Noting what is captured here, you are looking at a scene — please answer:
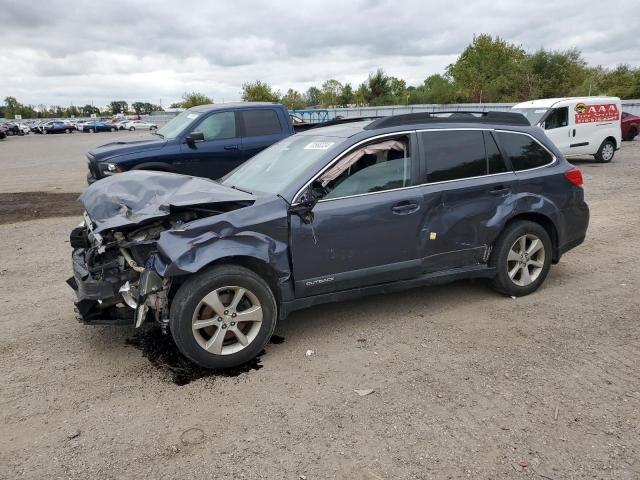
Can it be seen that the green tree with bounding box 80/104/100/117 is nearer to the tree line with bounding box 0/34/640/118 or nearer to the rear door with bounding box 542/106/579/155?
the tree line with bounding box 0/34/640/118

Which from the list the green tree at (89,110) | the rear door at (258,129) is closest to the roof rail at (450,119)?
the rear door at (258,129)

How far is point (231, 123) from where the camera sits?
9539mm

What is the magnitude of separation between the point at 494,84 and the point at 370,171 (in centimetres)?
4478

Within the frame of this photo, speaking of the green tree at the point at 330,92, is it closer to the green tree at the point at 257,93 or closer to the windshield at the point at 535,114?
the green tree at the point at 257,93

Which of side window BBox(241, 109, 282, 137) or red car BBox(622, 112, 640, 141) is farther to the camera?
red car BBox(622, 112, 640, 141)

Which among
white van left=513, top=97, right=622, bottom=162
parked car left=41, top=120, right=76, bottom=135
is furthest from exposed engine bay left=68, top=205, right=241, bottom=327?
parked car left=41, top=120, right=76, bottom=135

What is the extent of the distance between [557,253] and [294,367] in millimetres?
3012

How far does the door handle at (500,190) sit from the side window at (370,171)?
89 cm

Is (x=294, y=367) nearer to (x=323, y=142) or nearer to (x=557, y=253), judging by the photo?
(x=323, y=142)

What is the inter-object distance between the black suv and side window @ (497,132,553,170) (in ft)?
0.04

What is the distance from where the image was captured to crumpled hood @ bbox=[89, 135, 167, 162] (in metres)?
8.69

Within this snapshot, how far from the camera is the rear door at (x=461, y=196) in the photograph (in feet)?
14.6

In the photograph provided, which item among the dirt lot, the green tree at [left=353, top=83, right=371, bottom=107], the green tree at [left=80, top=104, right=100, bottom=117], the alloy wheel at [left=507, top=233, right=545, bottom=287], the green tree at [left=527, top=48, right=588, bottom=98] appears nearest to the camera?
the dirt lot

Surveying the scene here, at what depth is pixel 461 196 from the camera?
15.0ft
